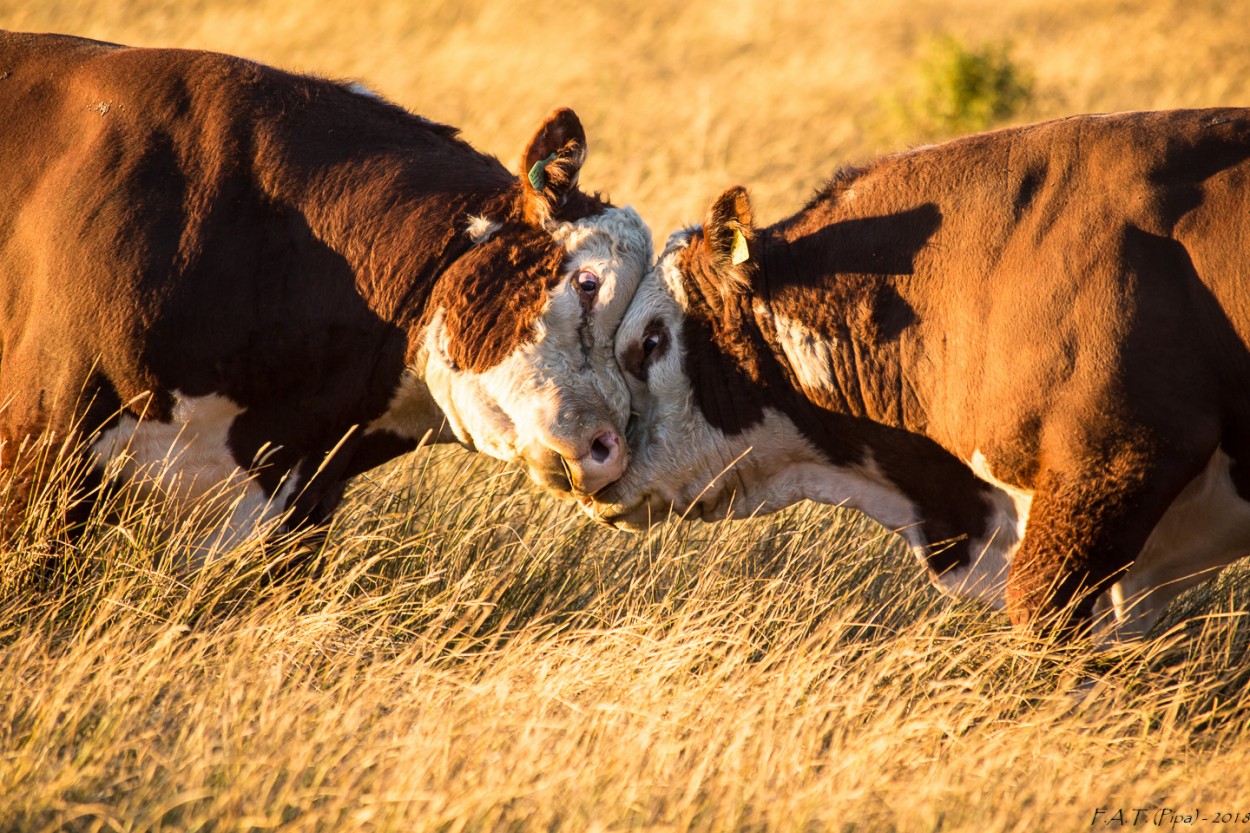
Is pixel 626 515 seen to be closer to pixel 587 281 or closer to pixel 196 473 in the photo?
pixel 587 281

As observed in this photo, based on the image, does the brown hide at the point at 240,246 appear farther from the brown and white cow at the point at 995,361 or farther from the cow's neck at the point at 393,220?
the brown and white cow at the point at 995,361

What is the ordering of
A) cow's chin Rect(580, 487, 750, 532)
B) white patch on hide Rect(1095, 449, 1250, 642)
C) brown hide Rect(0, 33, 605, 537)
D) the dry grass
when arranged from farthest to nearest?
cow's chin Rect(580, 487, 750, 532) → brown hide Rect(0, 33, 605, 537) → white patch on hide Rect(1095, 449, 1250, 642) → the dry grass

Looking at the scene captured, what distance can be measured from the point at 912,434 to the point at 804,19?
61.5 ft

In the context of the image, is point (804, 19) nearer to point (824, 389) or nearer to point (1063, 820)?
point (824, 389)

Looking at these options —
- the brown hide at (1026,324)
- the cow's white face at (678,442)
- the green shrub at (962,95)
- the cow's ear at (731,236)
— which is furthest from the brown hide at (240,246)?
the green shrub at (962,95)

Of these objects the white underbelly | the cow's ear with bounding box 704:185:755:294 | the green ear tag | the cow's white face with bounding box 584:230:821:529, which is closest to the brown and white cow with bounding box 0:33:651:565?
the green ear tag

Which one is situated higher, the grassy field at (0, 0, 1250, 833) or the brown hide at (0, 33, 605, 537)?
the brown hide at (0, 33, 605, 537)

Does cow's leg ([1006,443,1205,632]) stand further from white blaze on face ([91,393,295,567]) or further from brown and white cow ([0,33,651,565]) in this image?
white blaze on face ([91,393,295,567])

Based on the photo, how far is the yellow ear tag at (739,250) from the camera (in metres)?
4.55

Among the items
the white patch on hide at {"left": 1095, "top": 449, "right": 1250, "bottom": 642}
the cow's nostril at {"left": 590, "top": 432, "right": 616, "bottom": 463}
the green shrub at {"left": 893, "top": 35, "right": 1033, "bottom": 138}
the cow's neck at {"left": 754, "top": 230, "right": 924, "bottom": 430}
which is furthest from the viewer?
the green shrub at {"left": 893, "top": 35, "right": 1033, "bottom": 138}

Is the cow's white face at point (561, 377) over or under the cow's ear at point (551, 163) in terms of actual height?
under

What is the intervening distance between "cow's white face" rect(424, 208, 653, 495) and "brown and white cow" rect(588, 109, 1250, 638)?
131 millimetres

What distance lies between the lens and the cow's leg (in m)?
3.94

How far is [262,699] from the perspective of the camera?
12.0 ft
